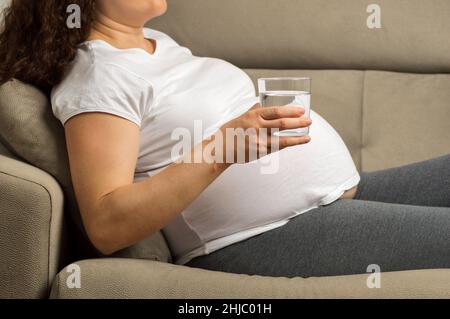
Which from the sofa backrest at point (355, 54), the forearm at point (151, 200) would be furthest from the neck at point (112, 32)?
the sofa backrest at point (355, 54)

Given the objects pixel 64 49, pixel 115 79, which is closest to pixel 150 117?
pixel 115 79

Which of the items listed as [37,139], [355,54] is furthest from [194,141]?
[355,54]

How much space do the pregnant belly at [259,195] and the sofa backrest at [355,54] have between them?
24.5 inches

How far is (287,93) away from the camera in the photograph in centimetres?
103

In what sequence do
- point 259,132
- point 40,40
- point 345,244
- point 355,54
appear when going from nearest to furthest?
point 259,132 < point 345,244 < point 40,40 < point 355,54

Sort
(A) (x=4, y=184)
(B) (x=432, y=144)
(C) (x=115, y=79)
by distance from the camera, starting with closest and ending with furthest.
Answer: (A) (x=4, y=184) → (C) (x=115, y=79) → (B) (x=432, y=144)

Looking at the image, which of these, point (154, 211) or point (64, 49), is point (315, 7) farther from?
point (154, 211)

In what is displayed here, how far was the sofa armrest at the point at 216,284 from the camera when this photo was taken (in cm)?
96

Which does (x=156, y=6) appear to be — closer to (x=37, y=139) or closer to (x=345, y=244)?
(x=37, y=139)

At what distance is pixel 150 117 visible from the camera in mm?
1179

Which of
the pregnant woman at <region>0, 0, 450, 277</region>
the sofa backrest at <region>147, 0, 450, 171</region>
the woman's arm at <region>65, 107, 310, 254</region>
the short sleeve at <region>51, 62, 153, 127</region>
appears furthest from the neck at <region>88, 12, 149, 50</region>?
the sofa backrest at <region>147, 0, 450, 171</region>

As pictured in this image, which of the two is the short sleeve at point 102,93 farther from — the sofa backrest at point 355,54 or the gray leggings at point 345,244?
the sofa backrest at point 355,54

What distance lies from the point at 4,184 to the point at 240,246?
1.26 feet

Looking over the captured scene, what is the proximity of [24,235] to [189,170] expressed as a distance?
Answer: 0.26m
